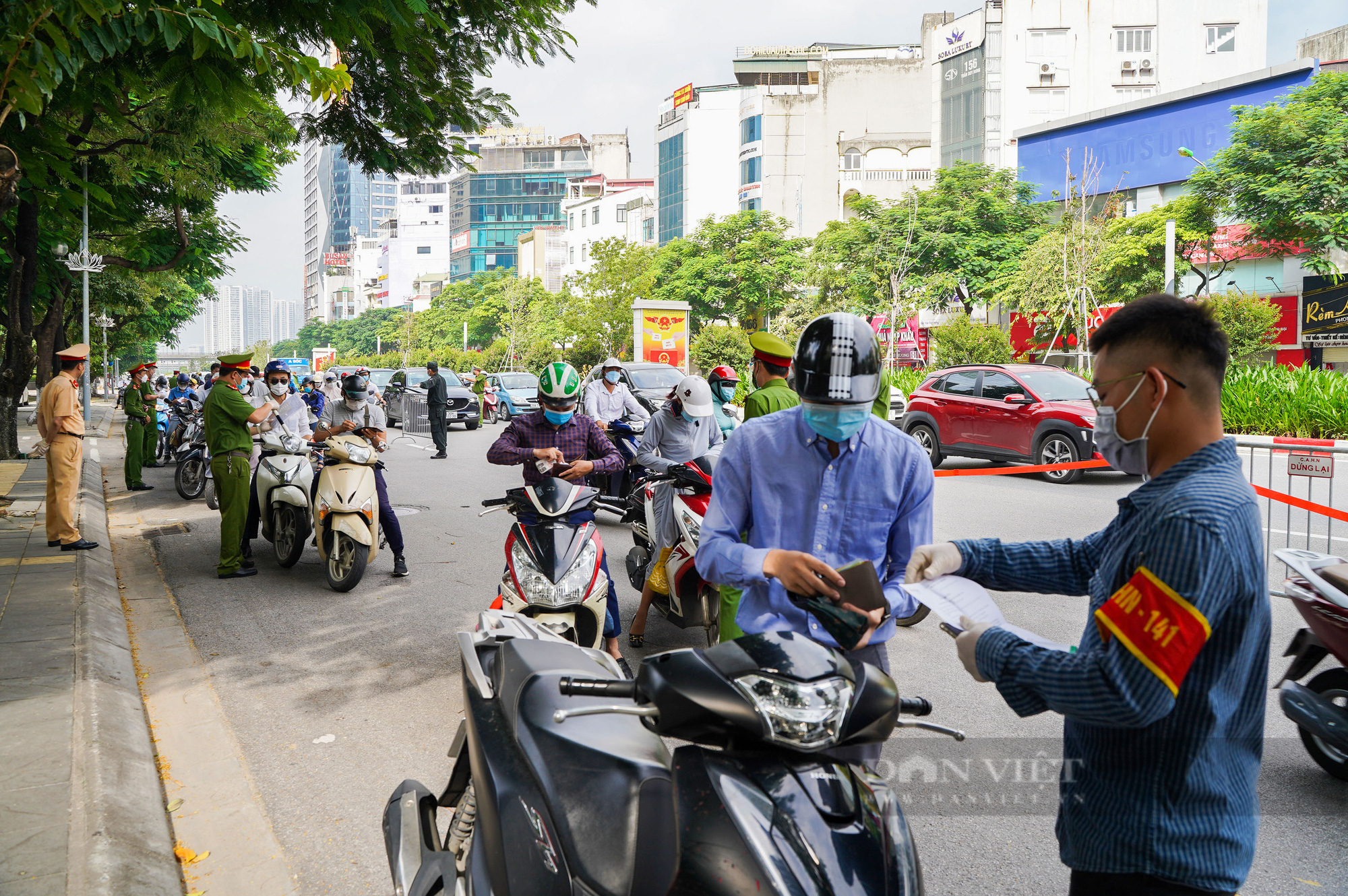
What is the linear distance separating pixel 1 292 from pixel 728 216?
115ft

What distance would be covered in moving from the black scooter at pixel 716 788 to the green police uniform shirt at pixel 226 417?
659 centimetres

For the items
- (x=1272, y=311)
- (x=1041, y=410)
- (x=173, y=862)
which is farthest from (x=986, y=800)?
(x=1272, y=311)

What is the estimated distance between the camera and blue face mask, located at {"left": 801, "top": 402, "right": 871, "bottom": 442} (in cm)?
238

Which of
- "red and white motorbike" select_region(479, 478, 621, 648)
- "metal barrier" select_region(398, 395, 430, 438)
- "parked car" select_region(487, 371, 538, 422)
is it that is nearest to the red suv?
"red and white motorbike" select_region(479, 478, 621, 648)

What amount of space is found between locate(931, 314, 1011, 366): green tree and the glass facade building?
166 ft

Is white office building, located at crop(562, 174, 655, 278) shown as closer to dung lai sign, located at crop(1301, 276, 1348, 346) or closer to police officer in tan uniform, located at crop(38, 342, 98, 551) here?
dung lai sign, located at crop(1301, 276, 1348, 346)

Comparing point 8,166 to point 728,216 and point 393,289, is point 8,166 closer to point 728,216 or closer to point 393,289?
point 728,216

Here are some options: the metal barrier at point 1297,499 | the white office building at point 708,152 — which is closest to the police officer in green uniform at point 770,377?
the metal barrier at point 1297,499

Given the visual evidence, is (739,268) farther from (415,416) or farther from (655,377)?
(415,416)

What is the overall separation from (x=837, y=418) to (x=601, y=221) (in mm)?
90983

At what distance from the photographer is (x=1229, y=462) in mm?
1582

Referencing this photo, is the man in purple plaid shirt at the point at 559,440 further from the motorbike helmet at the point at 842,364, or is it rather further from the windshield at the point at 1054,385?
the windshield at the point at 1054,385

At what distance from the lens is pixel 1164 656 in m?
1.46

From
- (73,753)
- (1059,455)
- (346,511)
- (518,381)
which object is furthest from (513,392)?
(73,753)
